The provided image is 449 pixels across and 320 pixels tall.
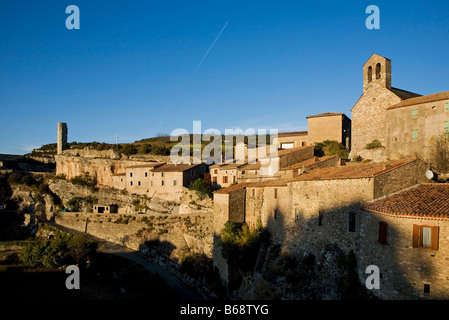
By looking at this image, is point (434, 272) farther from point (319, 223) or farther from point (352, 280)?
point (319, 223)

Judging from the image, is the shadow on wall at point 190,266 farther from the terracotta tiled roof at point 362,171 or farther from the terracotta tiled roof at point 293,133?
the terracotta tiled roof at point 293,133

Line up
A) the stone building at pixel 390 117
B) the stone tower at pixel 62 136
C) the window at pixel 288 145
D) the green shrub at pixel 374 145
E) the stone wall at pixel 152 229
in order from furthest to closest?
the stone tower at pixel 62 136
the window at pixel 288 145
the stone wall at pixel 152 229
the green shrub at pixel 374 145
the stone building at pixel 390 117

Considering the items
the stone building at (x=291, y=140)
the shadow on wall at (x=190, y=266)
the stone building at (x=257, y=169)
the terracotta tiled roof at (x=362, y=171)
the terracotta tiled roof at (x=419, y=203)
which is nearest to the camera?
Result: the terracotta tiled roof at (x=419, y=203)

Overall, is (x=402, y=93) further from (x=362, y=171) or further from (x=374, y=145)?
(x=362, y=171)

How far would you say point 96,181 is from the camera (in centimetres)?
5806

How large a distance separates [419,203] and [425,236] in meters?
1.65

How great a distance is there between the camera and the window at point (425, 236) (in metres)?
14.3

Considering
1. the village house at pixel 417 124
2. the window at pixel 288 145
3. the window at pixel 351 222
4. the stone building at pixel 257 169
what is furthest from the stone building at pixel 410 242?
the window at pixel 288 145

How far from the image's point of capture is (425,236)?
1478 cm

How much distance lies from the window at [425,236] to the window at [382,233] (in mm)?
1372

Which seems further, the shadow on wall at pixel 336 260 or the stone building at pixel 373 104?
the stone building at pixel 373 104

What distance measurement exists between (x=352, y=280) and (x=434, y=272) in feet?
14.2

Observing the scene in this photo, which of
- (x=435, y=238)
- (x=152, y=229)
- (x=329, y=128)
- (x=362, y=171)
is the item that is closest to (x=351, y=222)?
(x=362, y=171)

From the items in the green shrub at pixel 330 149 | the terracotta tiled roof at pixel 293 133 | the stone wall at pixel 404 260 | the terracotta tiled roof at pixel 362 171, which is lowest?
the stone wall at pixel 404 260
